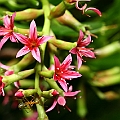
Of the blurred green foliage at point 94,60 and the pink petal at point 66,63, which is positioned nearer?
the pink petal at point 66,63

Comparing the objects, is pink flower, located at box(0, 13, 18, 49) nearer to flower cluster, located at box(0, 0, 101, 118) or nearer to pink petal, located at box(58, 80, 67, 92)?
flower cluster, located at box(0, 0, 101, 118)

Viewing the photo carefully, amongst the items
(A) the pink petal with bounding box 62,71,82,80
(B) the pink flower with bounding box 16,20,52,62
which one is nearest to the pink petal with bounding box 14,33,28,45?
(B) the pink flower with bounding box 16,20,52,62

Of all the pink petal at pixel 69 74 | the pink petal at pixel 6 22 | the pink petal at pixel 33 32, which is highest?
the pink petal at pixel 6 22

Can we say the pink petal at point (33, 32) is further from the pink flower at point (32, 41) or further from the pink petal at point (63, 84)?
the pink petal at point (63, 84)

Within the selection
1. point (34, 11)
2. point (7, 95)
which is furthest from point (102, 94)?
point (34, 11)

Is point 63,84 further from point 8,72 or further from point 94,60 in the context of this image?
point 94,60

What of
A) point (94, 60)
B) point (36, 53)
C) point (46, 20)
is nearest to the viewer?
point (36, 53)

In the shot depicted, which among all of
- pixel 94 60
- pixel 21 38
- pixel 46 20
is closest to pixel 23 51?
pixel 21 38

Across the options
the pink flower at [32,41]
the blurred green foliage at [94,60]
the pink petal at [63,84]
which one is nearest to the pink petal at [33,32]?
the pink flower at [32,41]

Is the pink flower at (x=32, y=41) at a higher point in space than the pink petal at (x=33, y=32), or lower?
lower

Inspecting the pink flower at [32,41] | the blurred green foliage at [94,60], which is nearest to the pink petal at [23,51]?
the pink flower at [32,41]
